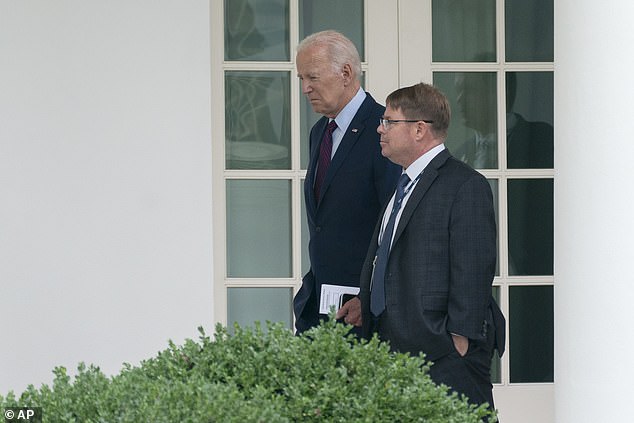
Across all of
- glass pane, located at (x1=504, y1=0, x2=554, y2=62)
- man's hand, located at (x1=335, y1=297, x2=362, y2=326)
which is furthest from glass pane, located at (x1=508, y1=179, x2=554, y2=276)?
man's hand, located at (x1=335, y1=297, x2=362, y2=326)

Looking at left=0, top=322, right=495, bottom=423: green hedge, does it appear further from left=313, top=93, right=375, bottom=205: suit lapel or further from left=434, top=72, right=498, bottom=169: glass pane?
left=434, top=72, right=498, bottom=169: glass pane

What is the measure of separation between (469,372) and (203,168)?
2017mm

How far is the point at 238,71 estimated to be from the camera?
6051 millimetres

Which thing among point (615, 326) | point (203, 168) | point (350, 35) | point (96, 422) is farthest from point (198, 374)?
point (350, 35)

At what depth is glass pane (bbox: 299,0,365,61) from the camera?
6074mm

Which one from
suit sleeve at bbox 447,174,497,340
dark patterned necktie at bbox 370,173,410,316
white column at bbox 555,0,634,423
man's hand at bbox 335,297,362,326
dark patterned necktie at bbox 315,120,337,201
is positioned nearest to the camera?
white column at bbox 555,0,634,423

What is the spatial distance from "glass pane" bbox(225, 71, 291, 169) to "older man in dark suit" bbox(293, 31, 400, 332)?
1.36 meters

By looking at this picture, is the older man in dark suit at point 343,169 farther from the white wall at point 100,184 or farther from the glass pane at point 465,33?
the glass pane at point 465,33

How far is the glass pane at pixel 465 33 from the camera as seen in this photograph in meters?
6.12

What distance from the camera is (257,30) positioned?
19.8 feet

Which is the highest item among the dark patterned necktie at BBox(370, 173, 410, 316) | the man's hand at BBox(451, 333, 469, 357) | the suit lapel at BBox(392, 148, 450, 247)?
the suit lapel at BBox(392, 148, 450, 247)

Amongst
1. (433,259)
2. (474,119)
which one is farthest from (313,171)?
(474,119)

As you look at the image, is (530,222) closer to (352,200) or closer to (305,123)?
(305,123)

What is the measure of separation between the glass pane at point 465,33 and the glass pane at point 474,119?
0.10 m
